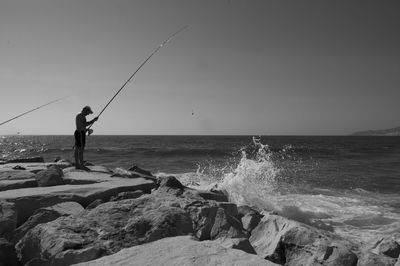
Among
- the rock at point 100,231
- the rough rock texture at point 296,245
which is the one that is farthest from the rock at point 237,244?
the rough rock texture at point 296,245

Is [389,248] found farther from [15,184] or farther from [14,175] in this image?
[14,175]

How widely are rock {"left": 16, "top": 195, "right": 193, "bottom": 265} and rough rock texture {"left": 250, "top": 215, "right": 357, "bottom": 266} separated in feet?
3.76

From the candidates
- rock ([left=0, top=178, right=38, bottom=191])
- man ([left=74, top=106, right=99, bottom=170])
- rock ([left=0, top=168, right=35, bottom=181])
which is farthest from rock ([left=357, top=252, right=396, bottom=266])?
man ([left=74, top=106, right=99, bottom=170])

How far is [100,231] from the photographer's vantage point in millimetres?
2914

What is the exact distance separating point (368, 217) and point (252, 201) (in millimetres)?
2461

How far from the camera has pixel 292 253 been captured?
3545 mm

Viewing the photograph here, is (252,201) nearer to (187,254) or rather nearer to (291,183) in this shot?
(291,183)

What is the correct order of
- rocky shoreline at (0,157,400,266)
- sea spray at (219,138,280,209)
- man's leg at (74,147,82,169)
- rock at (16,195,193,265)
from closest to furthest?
rocky shoreline at (0,157,400,266), rock at (16,195,193,265), man's leg at (74,147,82,169), sea spray at (219,138,280,209)

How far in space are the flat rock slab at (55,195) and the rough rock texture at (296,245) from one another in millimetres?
2083

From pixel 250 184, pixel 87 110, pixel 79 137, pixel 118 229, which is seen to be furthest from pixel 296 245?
pixel 250 184

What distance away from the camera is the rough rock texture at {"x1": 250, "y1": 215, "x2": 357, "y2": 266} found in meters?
3.27

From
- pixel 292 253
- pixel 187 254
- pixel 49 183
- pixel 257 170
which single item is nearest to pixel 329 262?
pixel 292 253

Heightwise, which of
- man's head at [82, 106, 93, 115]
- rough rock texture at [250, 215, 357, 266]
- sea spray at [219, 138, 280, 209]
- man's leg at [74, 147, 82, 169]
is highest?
man's head at [82, 106, 93, 115]

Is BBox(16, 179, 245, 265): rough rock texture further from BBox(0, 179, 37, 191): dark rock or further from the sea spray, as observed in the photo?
the sea spray
